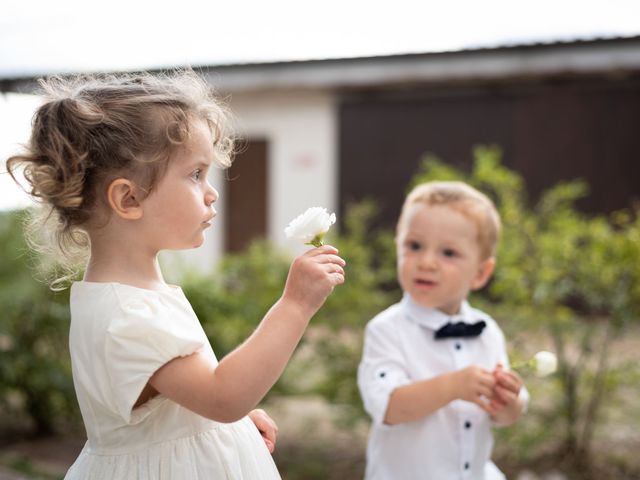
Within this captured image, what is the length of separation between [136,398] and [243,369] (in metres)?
0.23

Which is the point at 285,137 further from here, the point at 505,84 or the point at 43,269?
A: the point at 43,269

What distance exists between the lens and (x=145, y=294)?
1.71m

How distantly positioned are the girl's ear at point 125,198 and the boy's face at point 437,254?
1103 mm

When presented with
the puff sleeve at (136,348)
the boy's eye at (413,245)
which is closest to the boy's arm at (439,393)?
the boy's eye at (413,245)

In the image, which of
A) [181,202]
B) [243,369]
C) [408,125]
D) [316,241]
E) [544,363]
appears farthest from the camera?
[408,125]

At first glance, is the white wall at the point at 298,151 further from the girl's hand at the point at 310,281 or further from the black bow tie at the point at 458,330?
the girl's hand at the point at 310,281

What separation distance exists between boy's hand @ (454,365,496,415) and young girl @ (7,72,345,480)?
2.43 ft

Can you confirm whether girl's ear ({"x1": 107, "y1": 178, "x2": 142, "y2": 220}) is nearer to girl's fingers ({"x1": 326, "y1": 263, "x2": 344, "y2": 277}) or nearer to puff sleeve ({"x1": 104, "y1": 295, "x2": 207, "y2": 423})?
puff sleeve ({"x1": 104, "y1": 295, "x2": 207, "y2": 423})

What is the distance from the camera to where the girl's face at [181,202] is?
172 centimetres

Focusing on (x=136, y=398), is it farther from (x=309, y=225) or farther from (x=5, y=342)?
(x=5, y=342)

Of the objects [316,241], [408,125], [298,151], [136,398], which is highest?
[408,125]

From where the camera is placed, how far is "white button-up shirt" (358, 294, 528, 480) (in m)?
2.46

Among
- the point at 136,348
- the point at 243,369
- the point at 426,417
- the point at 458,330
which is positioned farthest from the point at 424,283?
the point at 136,348

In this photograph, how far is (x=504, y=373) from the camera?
7.64 feet
